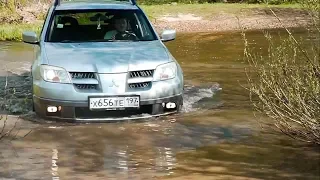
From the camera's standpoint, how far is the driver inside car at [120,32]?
8.12m

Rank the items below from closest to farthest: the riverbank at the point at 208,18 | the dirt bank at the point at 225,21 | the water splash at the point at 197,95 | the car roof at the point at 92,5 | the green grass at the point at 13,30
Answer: the water splash at the point at 197,95 < the car roof at the point at 92,5 < the green grass at the point at 13,30 < the riverbank at the point at 208,18 < the dirt bank at the point at 225,21

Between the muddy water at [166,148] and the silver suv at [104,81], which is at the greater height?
the silver suv at [104,81]

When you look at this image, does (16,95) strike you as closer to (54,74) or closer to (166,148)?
(54,74)

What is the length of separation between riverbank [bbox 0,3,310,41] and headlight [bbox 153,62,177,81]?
12.0 m

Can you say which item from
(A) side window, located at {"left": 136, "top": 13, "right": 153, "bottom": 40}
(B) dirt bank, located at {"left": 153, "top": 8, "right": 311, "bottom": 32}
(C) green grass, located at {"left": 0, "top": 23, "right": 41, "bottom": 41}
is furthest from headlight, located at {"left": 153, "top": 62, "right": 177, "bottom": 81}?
(B) dirt bank, located at {"left": 153, "top": 8, "right": 311, "bottom": 32}

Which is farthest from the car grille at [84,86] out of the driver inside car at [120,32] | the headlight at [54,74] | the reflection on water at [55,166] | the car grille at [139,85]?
the driver inside car at [120,32]

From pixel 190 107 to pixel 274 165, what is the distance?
→ 2.73m

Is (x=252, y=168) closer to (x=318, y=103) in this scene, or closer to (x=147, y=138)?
(x=318, y=103)

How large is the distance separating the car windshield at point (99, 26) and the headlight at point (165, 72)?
98 centimetres

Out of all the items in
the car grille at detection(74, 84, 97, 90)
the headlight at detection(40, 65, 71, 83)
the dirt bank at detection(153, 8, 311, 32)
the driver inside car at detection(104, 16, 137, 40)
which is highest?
the driver inside car at detection(104, 16, 137, 40)

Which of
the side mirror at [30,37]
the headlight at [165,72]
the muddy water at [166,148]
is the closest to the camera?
the muddy water at [166,148]

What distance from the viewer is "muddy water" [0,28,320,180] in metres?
5.40

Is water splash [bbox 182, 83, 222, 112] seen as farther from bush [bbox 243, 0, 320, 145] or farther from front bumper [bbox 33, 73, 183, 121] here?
bush [bbox 243, 0, 320, 145]

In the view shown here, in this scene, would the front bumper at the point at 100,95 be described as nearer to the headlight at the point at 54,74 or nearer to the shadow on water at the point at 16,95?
the headlight at the point at 54,74
